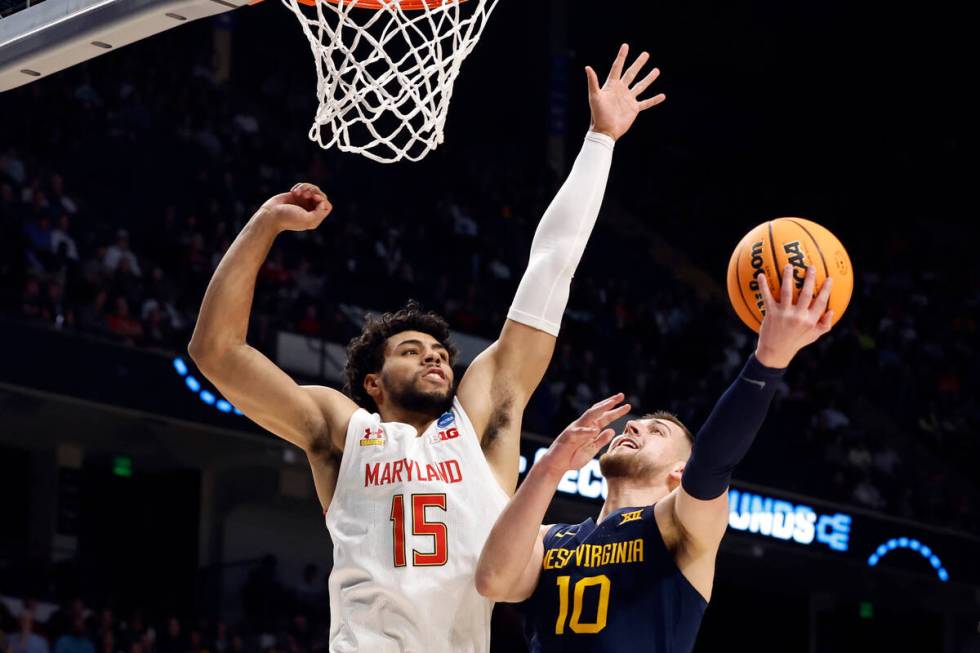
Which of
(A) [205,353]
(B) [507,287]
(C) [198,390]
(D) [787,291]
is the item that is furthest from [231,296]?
(B) [507,287]

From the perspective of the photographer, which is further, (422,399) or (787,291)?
(422,399)

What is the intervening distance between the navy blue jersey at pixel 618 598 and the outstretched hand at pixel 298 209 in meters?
1.18

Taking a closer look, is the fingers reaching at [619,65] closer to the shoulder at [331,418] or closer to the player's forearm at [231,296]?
the player's forearm at [231,296]

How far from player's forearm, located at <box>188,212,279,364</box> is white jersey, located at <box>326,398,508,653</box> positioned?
447 millimetres

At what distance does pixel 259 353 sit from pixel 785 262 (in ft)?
4.91

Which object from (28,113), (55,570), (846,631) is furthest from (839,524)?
(28,113)

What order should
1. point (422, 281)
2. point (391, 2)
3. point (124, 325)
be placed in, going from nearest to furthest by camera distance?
point (391, 2) → point (124, 325) → point (422, 281)

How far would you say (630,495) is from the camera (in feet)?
15.0

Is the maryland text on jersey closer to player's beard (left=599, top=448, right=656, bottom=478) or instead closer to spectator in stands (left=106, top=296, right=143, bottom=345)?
player's beard (left=599, top=448, right=656, bottom=478)

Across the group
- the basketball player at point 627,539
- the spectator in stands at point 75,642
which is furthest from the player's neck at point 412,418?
the spectator in stands at point 75,642

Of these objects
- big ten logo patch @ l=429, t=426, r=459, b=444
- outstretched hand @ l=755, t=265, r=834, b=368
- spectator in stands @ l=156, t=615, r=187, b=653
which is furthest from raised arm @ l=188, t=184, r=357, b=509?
spectator in stands @ l=156, t=615, r=187, b=653

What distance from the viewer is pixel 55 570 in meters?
12.3

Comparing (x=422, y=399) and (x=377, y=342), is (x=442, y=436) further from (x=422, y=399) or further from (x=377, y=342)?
(x=377, y=342)

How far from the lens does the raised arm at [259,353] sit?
4.37 m
